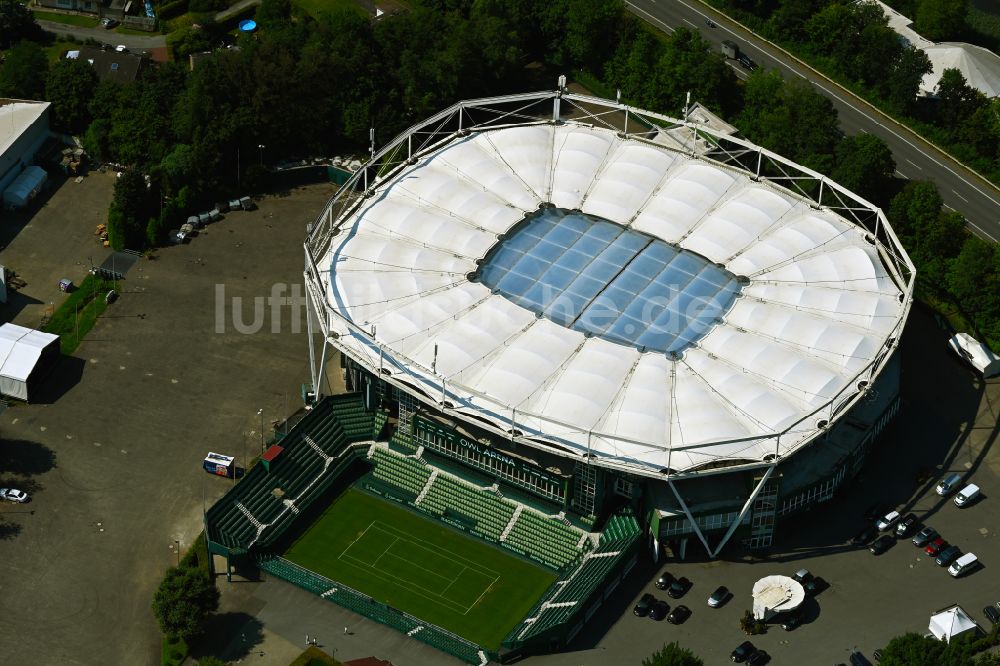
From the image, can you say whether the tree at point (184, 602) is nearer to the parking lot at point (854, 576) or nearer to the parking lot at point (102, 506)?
the parking lot at point (102, 506)

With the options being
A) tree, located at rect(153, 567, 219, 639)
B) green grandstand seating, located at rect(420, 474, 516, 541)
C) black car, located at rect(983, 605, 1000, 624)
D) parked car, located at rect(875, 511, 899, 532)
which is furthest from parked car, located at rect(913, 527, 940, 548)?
tree, located at rect(153, 567, 219, 639)

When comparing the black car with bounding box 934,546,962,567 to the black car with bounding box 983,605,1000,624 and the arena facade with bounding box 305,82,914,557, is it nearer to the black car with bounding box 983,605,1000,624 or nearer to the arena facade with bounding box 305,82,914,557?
the black car with bounding box 983,605,1000,624

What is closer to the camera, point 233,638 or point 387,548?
point 233,638

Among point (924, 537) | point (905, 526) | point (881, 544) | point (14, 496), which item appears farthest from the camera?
point (905, 526)

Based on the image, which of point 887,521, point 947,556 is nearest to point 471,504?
point 887,521

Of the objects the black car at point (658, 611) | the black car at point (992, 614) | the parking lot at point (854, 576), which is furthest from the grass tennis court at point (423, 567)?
the black car at point (992, 614)

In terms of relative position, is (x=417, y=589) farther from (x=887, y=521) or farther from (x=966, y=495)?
(x=966, y=495)
